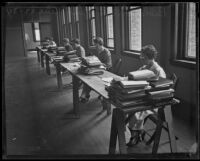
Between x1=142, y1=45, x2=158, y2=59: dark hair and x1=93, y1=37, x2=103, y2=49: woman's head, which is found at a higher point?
x1=93, y1=37, x2=103, y2=49: woman's head

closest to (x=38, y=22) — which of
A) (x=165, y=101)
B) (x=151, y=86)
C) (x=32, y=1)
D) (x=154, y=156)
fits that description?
(x=32, y=1)

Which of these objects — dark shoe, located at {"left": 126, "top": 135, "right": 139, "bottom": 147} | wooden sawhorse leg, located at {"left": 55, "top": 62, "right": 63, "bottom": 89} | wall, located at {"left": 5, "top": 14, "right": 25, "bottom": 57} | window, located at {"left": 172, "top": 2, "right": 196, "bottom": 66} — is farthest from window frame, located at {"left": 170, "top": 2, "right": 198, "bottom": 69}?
wooden sawhorse leg, located at {"left": 55, "top": 62, "right": 63, "bottom": 89}

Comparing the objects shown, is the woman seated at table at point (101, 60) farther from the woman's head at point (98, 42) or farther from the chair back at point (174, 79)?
the chair back at point (174, 79)

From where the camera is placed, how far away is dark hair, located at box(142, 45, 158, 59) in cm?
153

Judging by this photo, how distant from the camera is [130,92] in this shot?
4.32 ft

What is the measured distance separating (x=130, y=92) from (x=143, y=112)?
1.42ft

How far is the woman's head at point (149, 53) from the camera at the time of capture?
1530mm

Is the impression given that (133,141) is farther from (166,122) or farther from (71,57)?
(71,57)

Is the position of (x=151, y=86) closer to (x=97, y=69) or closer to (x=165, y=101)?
(x=165, y=101)

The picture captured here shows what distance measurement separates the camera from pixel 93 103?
238 centimetres

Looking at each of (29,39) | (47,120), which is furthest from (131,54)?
(47,120)

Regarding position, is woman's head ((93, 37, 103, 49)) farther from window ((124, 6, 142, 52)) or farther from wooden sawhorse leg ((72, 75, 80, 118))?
wooden sawhorse leg ((72, 75, 80, 118))

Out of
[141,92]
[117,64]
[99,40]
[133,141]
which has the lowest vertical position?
[133,141]

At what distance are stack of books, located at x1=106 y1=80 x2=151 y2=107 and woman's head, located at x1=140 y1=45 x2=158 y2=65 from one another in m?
0.27
